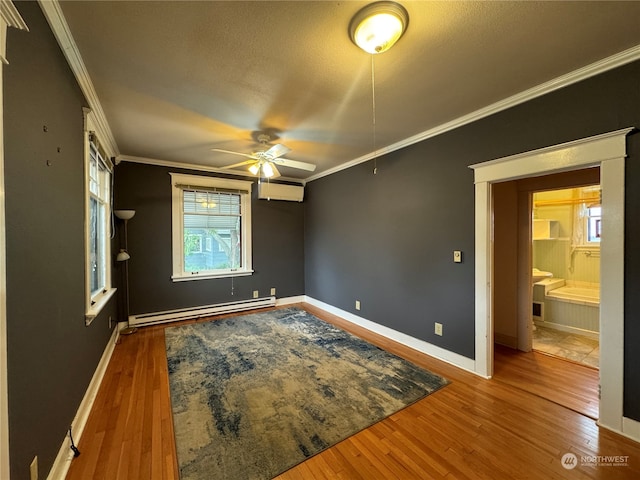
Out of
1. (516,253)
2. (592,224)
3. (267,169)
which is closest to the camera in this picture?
(267,169)

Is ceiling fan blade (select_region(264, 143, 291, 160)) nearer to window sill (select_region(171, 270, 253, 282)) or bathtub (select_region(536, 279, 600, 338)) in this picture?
window sill (select_region(171, 270, 253, 282))

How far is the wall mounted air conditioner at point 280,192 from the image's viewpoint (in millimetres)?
4891

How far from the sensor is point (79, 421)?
73.1 inches

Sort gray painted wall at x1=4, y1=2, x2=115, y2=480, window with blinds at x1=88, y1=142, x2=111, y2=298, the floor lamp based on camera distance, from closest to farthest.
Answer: gray painted wall at x1=4, y1=2, x2=115, y2=480 < window with blinds at x1=88, y1=142, x2=111, y2=298 < the floor lamp

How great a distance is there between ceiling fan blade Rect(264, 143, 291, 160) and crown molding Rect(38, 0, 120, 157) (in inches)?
58.9

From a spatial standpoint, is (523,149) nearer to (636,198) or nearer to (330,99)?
(636,198)

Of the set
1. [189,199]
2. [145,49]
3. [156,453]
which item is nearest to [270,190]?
[189,199]

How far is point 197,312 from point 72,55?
146 inches

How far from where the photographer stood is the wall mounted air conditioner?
4.89 metres

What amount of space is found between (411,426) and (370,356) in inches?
43.7

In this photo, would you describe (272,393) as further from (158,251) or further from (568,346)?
(568,346)

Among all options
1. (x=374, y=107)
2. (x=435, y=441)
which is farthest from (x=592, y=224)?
(x=435, y=441)

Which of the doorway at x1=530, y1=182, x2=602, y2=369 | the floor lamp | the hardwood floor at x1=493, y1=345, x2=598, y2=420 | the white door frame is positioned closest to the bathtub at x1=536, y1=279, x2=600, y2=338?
the doorway at x1=530, y1=182, x2=602, y2=369

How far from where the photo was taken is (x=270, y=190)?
194 inches
